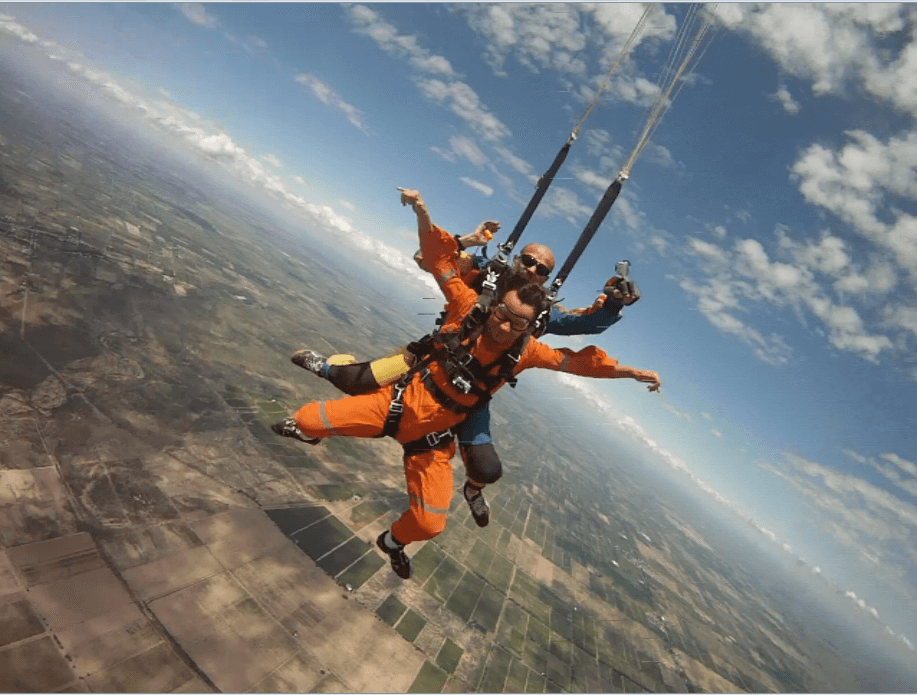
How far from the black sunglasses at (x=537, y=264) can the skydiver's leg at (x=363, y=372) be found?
1742 mm

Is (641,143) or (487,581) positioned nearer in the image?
(641,143)

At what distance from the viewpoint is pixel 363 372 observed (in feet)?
14.8

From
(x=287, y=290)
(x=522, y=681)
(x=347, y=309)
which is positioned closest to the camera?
(x=522, y=681)

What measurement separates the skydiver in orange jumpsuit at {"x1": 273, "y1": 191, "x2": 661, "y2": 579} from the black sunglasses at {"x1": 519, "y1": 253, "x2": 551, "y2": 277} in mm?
136

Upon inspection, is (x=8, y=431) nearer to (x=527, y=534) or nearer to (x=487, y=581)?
(x=487, y=581)

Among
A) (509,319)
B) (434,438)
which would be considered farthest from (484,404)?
(509,319)

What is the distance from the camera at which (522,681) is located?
3128cm

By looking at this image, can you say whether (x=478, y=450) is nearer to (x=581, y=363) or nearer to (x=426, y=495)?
(x=426, y=495)

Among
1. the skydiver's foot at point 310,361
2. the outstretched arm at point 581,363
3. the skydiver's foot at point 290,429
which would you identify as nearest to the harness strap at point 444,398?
the outstretched arm at point 581,363

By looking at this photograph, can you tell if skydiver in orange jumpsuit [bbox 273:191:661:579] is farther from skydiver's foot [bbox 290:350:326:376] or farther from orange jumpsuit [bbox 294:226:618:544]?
skydiver's foot [bbox 290:350:326:376]

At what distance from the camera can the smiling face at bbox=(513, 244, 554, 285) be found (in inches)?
161

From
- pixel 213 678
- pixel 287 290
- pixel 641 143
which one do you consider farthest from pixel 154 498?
pixel 287 290

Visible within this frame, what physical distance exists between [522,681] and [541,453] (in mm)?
126290

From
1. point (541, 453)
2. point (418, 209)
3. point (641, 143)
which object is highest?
point (641, 143)
